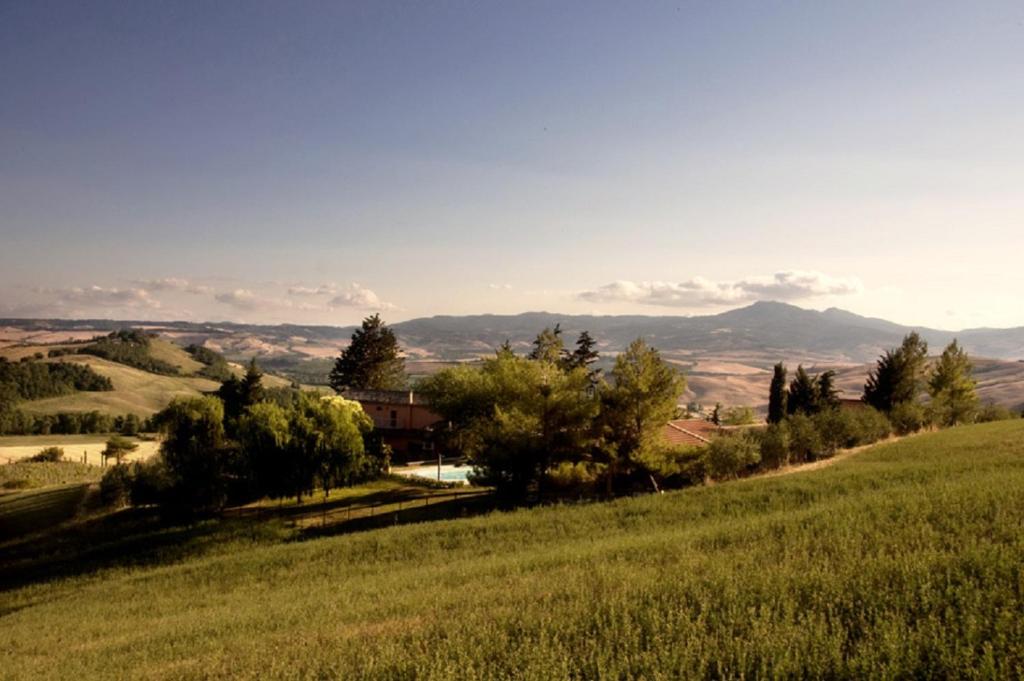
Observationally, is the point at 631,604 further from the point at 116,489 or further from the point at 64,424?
the point at 64,424

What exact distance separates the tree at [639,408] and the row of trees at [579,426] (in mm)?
57

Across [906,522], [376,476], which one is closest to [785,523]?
[906,522]

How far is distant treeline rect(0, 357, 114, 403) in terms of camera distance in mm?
153000

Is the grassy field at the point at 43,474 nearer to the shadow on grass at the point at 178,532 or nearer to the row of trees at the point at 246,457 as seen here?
the row of trees at the point at 246,457

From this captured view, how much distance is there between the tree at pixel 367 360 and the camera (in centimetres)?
8600

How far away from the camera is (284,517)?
3638cm

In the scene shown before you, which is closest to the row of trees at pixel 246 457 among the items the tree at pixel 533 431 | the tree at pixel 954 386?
the tree at pixel 533 431

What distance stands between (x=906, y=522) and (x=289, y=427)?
38.3 meters

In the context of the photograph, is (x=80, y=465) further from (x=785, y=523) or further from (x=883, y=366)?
(x=883, y=366)

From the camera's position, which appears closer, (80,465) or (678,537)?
(678,537)

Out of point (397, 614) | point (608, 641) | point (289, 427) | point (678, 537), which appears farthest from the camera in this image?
point (289, 427)

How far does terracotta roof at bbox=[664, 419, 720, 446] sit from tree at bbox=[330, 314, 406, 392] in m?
50.1

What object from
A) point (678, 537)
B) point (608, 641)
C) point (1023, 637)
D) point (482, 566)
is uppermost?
point (1023, 637)

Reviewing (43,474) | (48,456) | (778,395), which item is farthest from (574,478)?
(48,456)
